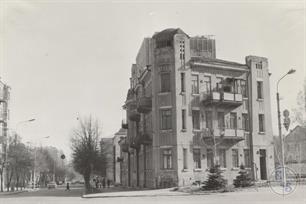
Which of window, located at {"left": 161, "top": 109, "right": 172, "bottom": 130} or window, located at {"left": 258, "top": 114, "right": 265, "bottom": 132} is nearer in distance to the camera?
window, located at {"left": 161, "top": 109, "right": 172, "bottom": 130}

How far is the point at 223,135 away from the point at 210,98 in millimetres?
3805

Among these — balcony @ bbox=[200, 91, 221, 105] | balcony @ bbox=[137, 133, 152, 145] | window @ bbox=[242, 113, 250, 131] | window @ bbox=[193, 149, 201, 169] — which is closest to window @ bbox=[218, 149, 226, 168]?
window @ bbox=[193, 149, 201, 169]

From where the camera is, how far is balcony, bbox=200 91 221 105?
4388cm

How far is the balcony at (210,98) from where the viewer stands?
144 feet

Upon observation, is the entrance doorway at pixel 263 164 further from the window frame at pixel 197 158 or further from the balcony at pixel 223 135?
the window frame at pixel 197 158

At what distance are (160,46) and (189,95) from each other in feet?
18.5

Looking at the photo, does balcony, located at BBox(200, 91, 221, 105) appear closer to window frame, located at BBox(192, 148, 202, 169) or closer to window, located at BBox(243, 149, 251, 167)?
window frame, located at BBox(192, 148, 202, 169)

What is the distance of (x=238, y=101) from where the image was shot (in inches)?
1791

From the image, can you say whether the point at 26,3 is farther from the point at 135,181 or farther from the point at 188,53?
the point at 135,181

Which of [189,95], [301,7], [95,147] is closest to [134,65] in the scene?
[95,147]

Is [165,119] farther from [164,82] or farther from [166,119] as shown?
[164,82]

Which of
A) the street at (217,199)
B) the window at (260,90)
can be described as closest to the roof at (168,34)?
the window at (260,90)

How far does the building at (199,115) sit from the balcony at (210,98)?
10cm

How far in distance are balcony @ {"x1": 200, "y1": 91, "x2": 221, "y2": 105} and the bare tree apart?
21.3 meters
